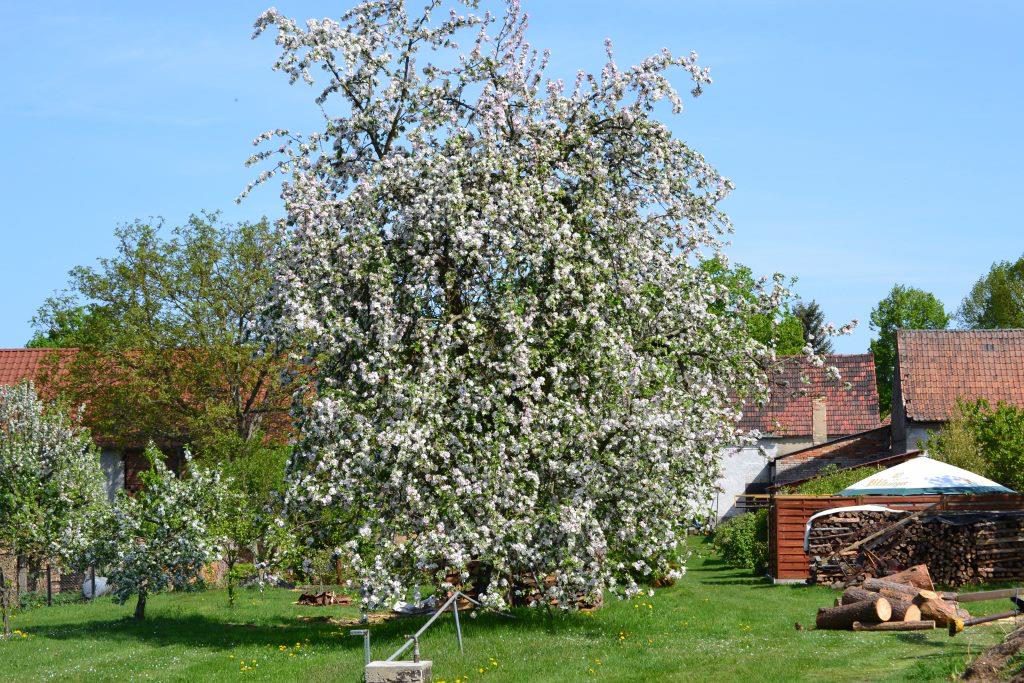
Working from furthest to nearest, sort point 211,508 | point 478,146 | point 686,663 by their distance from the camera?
point 211,508 → point 478,146 → point 686,663

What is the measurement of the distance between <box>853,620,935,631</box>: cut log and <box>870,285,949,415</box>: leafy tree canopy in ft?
291

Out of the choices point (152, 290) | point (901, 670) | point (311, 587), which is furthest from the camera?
point (152, 290)

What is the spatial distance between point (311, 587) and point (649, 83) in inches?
769

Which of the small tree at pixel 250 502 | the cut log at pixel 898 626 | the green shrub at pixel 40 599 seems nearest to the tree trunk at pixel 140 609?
the small tree at pixel 250 502

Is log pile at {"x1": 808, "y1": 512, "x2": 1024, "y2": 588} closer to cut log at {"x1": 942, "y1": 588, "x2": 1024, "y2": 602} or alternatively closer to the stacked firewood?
the stacked firewood

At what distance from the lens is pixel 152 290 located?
46344 mm

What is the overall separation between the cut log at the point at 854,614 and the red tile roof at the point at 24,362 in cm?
3824

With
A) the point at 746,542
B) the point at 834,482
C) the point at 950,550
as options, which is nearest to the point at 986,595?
the point at 950,550

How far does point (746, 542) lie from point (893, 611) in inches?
595

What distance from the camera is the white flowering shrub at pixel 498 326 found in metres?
21.0

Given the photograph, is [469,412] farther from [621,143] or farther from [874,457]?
[874,457]

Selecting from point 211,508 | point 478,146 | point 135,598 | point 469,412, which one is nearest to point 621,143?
point 478,146

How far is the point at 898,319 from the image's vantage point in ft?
360

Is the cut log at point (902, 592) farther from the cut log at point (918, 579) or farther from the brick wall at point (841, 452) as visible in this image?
the brick wall at point (841, 452)
